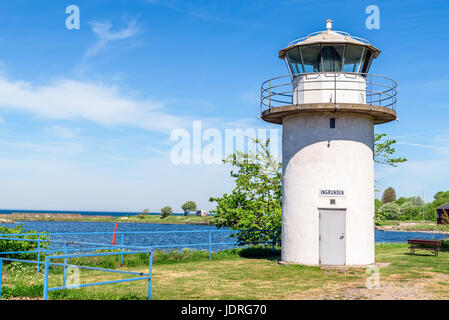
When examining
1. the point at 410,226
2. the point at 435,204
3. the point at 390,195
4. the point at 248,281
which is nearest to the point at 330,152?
the point at 248,281

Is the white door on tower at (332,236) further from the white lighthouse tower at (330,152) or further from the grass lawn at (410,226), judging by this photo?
the grass lawn at (410,226)

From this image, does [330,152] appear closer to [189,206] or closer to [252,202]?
[252,202]

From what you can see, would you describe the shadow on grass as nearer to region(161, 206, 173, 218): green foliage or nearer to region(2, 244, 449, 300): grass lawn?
region(2, 244, 449, 300): grass lawn

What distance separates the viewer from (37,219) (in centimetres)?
12744

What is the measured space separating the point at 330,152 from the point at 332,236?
10.6 feet

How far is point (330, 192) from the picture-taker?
17812 mm

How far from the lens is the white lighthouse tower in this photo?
1778cm

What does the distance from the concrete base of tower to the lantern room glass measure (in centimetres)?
185

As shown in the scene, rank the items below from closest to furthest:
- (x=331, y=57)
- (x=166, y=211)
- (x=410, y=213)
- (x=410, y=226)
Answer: (x=331, y=57), (x=410, y=226), (x=410, y=213), (x=166, y=211)
